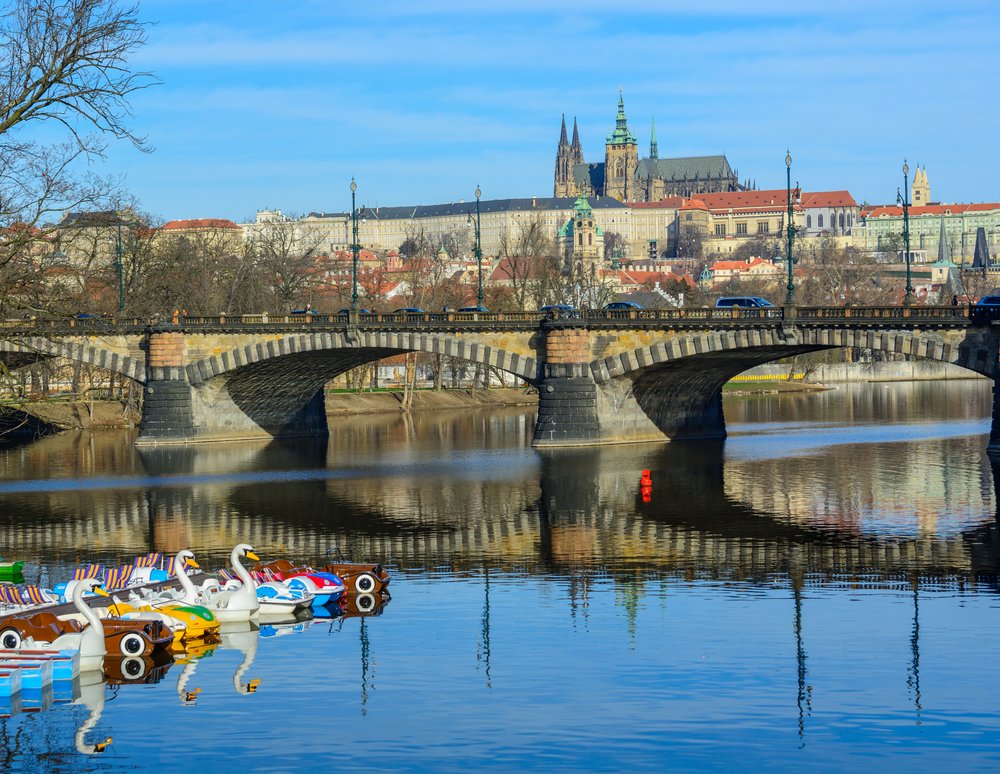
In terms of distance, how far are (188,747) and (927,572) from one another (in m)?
20.6

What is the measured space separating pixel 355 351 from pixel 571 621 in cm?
4977

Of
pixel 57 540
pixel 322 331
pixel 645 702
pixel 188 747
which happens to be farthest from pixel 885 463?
pixel 188 747

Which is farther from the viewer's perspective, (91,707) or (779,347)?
(779,347)

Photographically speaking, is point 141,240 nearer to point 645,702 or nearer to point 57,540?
point 57,540

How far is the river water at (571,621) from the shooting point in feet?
81.8

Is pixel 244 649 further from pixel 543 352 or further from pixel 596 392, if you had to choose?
pixel 543 352

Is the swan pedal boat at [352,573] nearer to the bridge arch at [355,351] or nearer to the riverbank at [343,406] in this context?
the bridge arch at [355,351]

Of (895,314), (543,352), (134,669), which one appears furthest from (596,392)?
(134,669)

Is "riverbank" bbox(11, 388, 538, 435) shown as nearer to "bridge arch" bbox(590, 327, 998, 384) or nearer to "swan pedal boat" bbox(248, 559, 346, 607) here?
"bridge arch" bbox(590, 327, 998, 384)

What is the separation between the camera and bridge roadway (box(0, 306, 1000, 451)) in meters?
68.1

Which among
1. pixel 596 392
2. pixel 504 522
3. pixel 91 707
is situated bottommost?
pixel 91 707

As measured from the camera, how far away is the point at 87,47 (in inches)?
1163

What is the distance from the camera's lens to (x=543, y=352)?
2985 inches

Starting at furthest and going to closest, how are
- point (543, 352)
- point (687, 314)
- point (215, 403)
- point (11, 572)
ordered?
point (215, 403) → point (543, 352) → point (687, 314) → point (11, 572)
